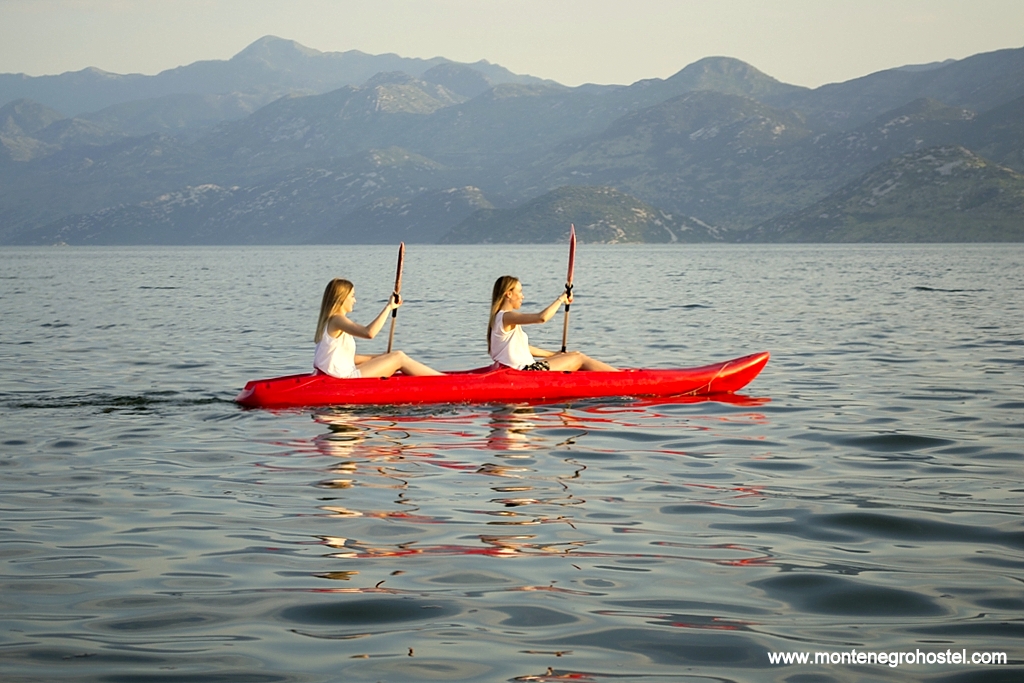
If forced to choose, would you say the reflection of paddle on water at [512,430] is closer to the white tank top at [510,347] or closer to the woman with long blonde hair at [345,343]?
the white tank top at [510,347]

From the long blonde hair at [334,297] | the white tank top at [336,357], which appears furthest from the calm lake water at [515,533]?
the long blonde hair at [334,297]

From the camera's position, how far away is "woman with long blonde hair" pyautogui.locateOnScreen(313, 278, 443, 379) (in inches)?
581

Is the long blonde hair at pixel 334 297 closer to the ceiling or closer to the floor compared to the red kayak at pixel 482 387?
closer to the ceiling

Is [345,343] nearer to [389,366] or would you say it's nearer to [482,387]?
[389,366]

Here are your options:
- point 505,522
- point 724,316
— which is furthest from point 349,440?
point 724,316

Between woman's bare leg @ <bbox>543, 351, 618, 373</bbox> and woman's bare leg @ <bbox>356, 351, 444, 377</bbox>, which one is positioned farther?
woman's bare leg @ <bbox>543, 351, 618, 373</bbox>

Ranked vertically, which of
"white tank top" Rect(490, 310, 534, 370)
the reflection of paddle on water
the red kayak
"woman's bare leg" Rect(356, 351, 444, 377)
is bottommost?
the reflection of paddle on water

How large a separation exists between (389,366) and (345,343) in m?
0.74

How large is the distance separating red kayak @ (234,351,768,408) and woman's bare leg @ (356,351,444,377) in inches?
8.5

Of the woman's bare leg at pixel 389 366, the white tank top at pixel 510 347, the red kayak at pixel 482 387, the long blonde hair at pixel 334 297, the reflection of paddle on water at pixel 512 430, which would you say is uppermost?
the long blonde hair at pixel 334 297

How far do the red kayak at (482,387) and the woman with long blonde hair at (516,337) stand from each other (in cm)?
27

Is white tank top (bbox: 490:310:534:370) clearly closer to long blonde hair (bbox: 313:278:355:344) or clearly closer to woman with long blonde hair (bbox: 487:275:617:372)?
woman with long blonde hair (bbox: 487:275:617:372)

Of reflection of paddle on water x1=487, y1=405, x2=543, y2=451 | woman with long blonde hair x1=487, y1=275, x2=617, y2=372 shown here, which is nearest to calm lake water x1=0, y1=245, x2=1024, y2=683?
reflection of paddle on water x1=487, y1=405, x2=543, y2=451

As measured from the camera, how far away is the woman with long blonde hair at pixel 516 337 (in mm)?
15508
